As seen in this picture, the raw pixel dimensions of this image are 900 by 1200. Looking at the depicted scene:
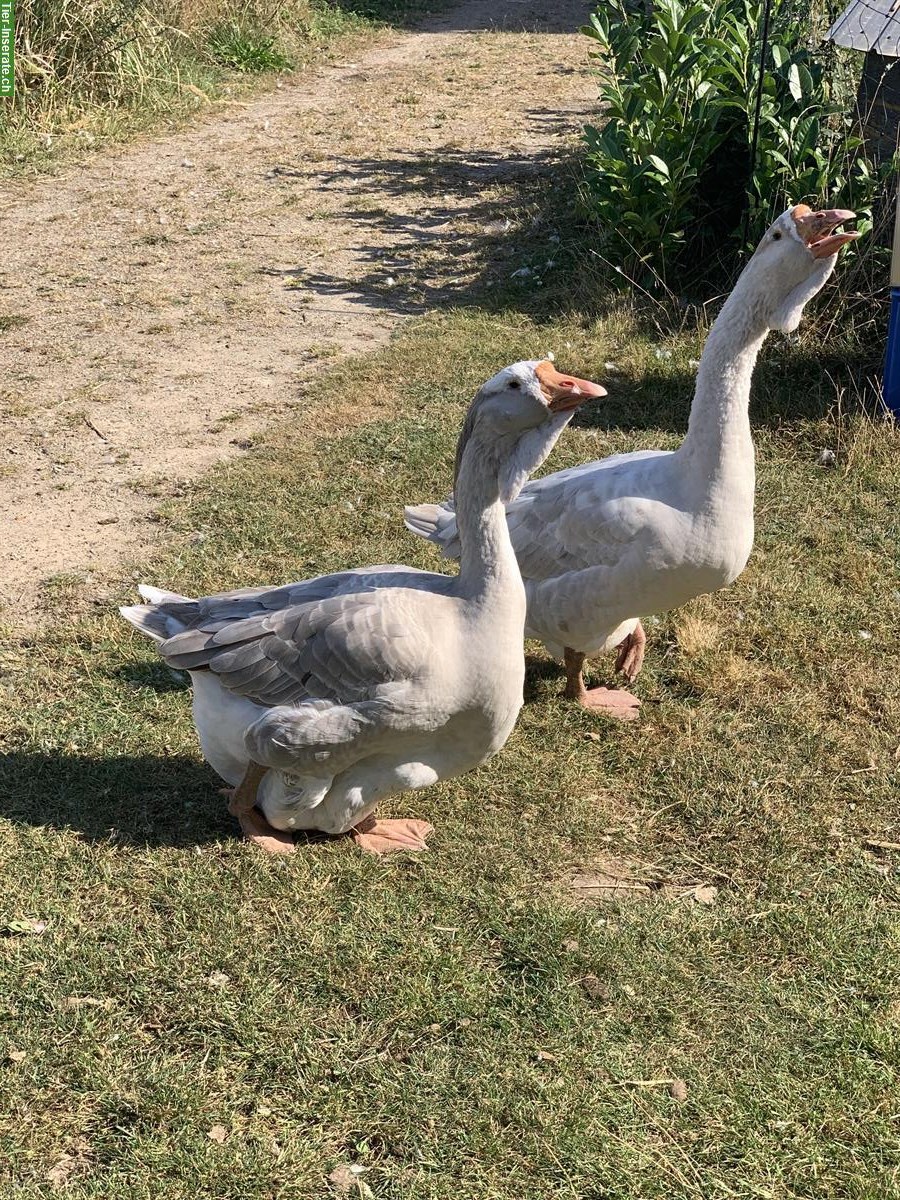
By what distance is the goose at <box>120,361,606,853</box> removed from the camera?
3.50 metres

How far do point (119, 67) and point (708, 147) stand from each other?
295 inches

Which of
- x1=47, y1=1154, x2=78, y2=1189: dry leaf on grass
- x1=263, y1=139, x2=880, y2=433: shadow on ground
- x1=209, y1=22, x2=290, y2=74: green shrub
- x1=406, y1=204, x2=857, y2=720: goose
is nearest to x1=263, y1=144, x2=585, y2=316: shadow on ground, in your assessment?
x1=263, y1=139, x2=880, y2=433: shadow on ground

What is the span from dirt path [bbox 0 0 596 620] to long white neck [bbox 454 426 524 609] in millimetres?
2597

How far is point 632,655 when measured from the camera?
5.03m

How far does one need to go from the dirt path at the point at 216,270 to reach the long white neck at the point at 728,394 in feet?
9.63

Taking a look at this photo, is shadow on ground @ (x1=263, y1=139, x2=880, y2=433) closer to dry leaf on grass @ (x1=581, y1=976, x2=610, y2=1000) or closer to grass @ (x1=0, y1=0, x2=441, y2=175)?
grass @ (x1=0, y1=0, x2=441, y2=175)

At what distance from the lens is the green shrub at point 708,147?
7.71m

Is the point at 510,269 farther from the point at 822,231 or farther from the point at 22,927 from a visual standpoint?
the point at 22,927

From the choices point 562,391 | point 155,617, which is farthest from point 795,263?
point 155,617

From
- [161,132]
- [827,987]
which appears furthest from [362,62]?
[827,987]

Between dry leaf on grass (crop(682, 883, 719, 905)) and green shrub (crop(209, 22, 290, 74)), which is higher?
green shrub (crop(209, 22, 290, 74))

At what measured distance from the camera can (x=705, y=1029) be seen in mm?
3416

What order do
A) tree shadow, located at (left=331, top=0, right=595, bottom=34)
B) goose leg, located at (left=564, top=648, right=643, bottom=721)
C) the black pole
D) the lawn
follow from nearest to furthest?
the lawn < goose leg, located at (left=564, top=648, right=643, bottom=721) < the black pole < tree shadow, located at (left=331, top=0, right=595, bottom=34)

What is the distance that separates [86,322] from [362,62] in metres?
9.89
